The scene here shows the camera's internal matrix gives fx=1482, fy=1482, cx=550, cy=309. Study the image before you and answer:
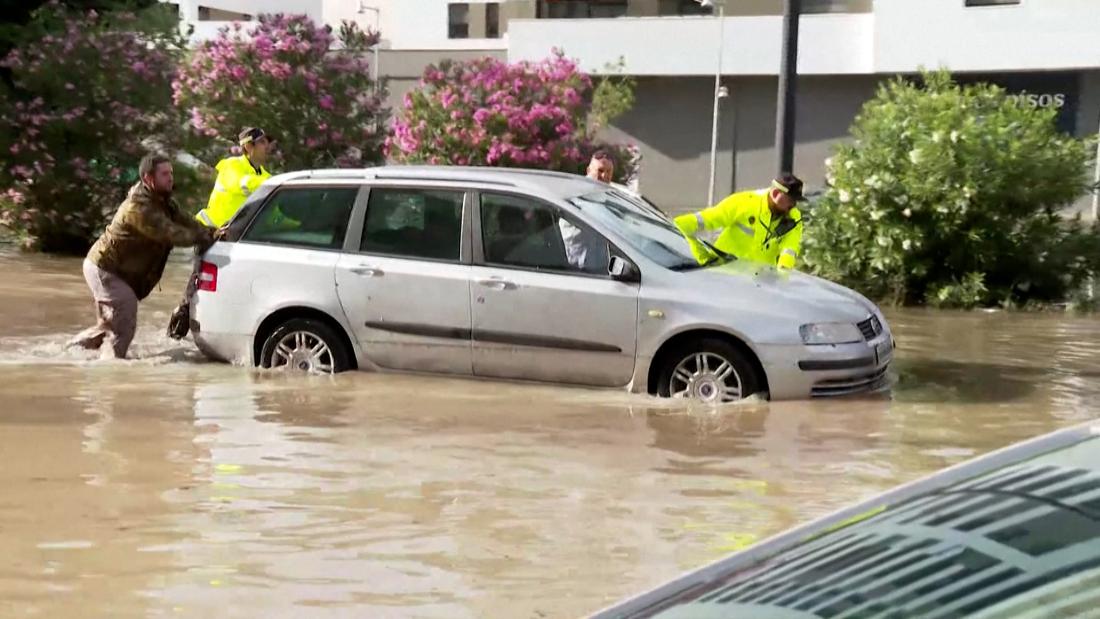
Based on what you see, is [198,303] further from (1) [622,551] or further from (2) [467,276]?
(1) [622,551]

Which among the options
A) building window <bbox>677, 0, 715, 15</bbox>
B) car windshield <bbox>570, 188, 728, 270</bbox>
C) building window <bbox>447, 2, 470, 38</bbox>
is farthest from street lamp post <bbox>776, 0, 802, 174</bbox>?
building window <bbox>447, 2, 470, 38</bbox>

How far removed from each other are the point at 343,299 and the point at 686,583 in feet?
23.9

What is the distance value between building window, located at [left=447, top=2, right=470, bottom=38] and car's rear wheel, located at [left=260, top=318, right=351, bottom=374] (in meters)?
38.5

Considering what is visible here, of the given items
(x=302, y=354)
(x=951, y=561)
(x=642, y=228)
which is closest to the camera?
(x=951, y=561)

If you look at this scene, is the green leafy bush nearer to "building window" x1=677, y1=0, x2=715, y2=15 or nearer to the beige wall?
the beige wall

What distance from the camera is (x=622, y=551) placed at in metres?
6.02

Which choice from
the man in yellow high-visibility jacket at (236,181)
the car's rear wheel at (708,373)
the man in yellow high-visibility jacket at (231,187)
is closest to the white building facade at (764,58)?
the man in yellow high-visibility jacket at (236,181)

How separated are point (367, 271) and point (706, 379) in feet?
7.59

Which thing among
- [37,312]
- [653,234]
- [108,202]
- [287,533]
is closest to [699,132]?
[108,202]

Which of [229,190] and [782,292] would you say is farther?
[229,190]

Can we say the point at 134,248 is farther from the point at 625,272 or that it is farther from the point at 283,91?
the point at 283,91

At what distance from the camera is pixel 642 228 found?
31.6 feet

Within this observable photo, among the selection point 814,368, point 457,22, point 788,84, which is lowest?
point 814,368

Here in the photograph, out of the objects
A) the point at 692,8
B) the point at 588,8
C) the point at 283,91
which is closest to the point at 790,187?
the point at 283,91
